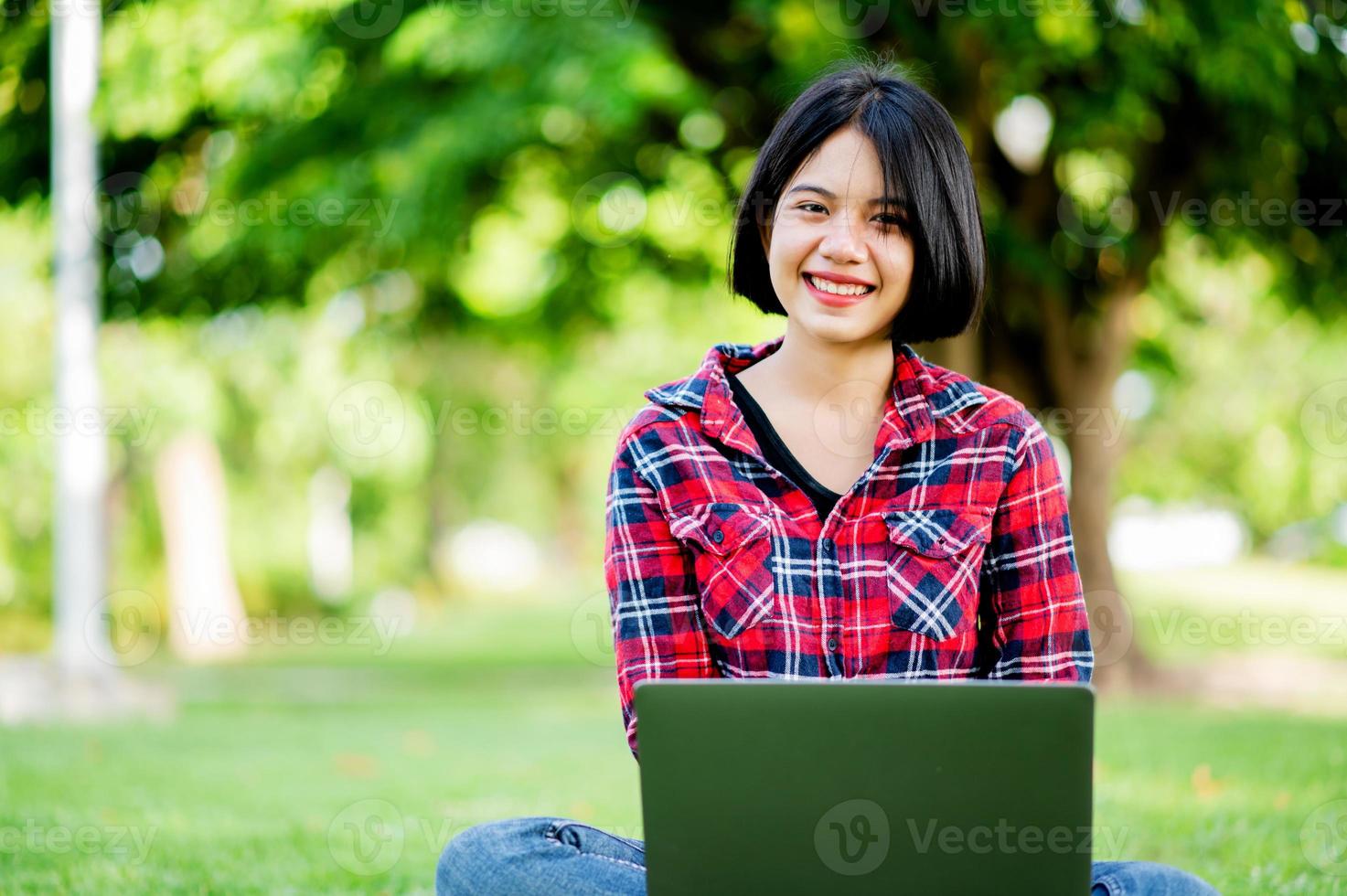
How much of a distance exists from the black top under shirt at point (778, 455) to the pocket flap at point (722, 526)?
107mm

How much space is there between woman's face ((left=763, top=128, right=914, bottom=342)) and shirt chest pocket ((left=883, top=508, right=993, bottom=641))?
1.20 feet

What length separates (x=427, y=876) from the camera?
12.3ft

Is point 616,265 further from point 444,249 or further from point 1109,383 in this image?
point 1109,383

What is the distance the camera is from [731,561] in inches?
93.0

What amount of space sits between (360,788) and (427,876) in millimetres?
1987

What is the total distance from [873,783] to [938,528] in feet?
2.42

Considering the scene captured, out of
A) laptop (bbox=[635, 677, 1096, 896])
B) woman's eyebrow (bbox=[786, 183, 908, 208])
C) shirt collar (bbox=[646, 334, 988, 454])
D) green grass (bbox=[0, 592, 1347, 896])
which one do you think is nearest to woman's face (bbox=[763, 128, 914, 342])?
woman's eyebrow (bbox=[786, 183, 908, 208])

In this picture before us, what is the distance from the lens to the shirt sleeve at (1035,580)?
2.34 metres

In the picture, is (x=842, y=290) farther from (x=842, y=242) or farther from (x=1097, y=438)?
(x=1097, y=438)

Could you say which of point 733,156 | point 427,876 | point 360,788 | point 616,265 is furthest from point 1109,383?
point 427,876

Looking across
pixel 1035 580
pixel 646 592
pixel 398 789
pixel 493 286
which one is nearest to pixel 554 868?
pixel 646 592

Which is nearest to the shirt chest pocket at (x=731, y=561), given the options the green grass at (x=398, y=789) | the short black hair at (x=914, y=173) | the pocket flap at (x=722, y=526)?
the pocket flap at (x=722, y=526)

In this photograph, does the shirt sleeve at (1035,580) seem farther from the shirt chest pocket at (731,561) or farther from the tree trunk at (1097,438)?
the tree trunk at (1097,438)

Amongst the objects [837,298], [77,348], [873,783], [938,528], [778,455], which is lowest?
[873,783]
